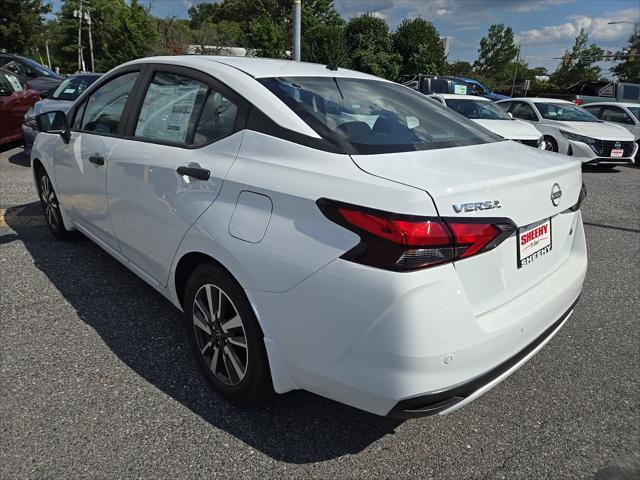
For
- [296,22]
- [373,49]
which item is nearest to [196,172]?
[296,22]

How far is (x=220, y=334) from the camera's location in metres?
2.32

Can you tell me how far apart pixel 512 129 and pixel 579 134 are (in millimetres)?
1913

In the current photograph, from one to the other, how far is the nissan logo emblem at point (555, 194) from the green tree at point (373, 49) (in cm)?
2586

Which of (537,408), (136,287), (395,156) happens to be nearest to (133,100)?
(136,287)

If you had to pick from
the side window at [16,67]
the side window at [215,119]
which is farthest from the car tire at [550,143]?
the side window at [16,67]

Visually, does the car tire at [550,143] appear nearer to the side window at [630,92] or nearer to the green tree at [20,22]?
the side window at [630,92]

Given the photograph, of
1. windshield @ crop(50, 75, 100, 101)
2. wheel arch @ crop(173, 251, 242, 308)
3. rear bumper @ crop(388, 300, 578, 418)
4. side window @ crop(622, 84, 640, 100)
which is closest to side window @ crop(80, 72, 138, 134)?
wheel arch @ crop(173, 251, 242, 308)

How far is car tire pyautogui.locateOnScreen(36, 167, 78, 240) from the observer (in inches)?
170

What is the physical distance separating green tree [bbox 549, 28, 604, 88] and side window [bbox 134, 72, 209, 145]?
61.4 metres

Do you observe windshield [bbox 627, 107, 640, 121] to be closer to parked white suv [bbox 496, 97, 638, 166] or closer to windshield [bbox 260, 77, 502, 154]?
parked white suv [bbox 496, 97, 638, 166]

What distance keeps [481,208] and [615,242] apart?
451cm

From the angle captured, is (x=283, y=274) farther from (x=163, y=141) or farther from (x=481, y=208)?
(x=163, y=141)

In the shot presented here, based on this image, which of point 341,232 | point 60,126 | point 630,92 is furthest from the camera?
point 630,92

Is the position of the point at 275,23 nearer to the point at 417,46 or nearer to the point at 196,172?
the point at 417,46
